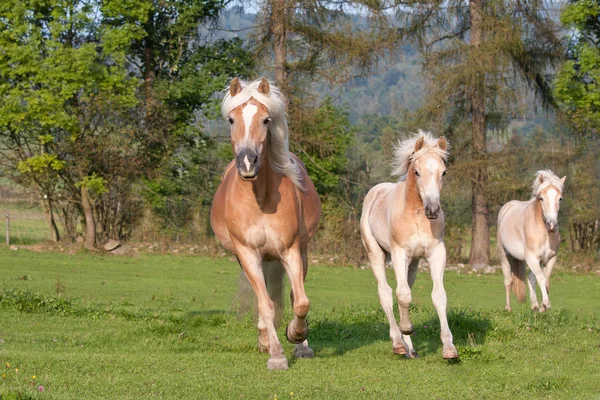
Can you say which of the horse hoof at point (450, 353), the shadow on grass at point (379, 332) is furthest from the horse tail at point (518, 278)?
the horse hoof at point (450, 353)

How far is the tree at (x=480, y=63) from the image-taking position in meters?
30.8

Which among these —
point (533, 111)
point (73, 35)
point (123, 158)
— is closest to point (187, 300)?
point (123, 158)

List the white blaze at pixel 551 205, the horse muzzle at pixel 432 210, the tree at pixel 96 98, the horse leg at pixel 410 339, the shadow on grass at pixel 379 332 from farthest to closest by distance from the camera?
the tree at pixel 96 98, the white blaze at pixel 551 205, the shadow on grass at pixel 379 332, the horse leg at pixel 410 339, the horse muzzle at pixel 432 210

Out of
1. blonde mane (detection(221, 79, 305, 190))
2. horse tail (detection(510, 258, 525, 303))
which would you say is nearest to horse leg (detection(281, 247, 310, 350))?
blonde mane (detection(221, 79, 305, 190))

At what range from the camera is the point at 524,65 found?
109 feet

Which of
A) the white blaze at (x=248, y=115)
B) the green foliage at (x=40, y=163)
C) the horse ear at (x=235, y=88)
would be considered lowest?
the green foliage at (x=40, y=163)

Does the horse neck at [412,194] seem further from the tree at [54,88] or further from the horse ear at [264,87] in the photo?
the tree at [54,88]

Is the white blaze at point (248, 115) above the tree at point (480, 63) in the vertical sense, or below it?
below

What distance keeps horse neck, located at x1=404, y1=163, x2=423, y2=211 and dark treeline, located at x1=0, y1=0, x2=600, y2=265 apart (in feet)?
68.3

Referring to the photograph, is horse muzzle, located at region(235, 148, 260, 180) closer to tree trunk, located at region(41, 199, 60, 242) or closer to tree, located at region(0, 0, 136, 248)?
tree, located at region(0, 0, 136, 248)

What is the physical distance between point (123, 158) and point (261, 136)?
24540 mm

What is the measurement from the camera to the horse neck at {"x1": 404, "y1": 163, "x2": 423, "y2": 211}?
30.4 feet

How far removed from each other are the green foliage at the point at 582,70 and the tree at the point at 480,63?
2.68 ft

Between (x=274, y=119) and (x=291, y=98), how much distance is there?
2498 centimetres
